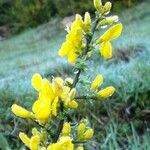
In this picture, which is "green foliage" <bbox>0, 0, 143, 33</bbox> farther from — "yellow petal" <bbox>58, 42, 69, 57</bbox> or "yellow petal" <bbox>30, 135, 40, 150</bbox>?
"yellow petal" <bbox>30, 135, 40, 150</bbox>

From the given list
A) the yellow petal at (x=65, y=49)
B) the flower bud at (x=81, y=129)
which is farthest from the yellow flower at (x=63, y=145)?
the yellow petal at (x=65, y=49)

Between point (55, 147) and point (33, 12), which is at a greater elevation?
point (55, 147)

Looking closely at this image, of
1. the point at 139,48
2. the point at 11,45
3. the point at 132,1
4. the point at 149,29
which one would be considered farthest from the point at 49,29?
the point at 139,48

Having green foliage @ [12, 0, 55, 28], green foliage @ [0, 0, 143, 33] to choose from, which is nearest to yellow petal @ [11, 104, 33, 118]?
green foliage @ [0, 0, 143, 33]

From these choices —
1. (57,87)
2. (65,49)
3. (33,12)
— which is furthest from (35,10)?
(57,87)

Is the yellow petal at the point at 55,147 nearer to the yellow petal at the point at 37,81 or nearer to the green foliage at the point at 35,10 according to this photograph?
the yellow petal at the point at 37,81

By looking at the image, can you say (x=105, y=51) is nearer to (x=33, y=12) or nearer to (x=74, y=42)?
(x=74, y=42)

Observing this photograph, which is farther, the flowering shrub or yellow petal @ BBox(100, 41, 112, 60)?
yellow petal @ BBox(100, 41, 112, 60)

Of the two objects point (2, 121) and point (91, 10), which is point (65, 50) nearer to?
point (2, 121)
